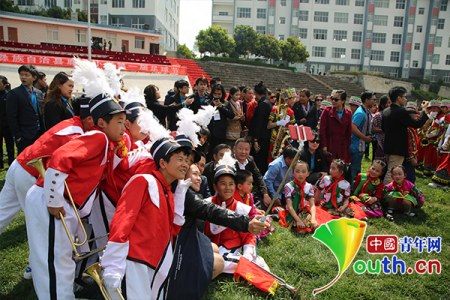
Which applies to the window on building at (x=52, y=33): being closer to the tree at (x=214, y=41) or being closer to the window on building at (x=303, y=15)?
the tree at (x=214, y=41)

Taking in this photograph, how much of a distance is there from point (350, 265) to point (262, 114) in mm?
3434

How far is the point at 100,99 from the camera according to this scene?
2732 mm

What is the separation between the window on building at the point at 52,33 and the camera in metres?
35.9

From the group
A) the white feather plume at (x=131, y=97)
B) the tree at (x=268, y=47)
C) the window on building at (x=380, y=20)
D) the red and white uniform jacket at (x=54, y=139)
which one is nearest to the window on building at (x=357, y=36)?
the window on building at (x=380, y=20)

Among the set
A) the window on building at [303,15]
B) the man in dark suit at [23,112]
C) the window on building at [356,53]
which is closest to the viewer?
the man in dark suit at [23,112]

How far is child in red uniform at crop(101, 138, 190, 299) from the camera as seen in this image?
2172 millimetres

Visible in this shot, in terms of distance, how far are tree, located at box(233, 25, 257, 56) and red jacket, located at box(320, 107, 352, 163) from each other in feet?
138

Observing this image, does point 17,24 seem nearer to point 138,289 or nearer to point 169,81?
point 169,81

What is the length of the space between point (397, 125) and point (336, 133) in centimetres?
101

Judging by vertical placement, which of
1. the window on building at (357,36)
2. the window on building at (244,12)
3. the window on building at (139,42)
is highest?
the window on building at (244,12)

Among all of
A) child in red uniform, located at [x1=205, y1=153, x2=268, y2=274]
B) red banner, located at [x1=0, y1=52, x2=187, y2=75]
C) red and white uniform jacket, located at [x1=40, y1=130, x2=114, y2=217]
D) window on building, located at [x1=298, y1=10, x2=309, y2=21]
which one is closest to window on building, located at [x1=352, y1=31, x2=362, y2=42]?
window on building, located at [x1=298, y1=10, x2=309, y2=21]

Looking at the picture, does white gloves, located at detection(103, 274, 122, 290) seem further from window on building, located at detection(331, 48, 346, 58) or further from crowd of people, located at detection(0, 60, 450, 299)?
window on building, located at detection(331, 48, 346, 58)

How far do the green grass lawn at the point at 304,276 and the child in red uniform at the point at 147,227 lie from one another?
3.31 ft

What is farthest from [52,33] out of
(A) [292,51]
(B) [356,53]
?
(B) [356,53]
